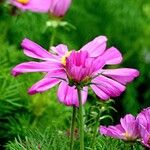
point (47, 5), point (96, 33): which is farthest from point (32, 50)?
point (96, 33)

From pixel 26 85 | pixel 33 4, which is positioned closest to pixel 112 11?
pixel 33 4

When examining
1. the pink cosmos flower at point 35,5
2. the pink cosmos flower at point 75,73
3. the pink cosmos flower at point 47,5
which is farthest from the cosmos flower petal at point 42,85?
the pink cosmos flower at point 35,5

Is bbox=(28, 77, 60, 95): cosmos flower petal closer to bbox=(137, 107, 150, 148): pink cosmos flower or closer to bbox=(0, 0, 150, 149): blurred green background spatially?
bbox=(137, 107, 150, 148): pink cosmos flower

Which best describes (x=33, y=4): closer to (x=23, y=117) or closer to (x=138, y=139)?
(x=23, y=117)

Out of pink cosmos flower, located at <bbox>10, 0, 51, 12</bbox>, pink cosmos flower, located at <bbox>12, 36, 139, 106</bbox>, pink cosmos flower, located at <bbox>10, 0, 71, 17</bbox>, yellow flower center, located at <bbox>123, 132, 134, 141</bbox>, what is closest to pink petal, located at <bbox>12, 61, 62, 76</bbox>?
pink cosmos flower, located at <bbox>12, 36, 139, 106</bbox>

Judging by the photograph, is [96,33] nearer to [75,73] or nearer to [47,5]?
[47,5]

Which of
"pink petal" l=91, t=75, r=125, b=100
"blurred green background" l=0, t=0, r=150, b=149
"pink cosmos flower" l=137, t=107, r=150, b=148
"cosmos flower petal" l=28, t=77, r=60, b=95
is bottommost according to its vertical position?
"blurred green background" l=0, t=0, r=150, b=149
